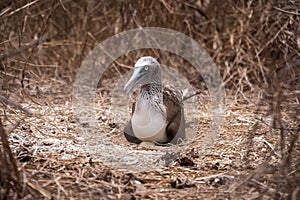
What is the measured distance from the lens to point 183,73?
21.4 ft

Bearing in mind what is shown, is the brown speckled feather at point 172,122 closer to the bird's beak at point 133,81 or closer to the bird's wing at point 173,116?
the bird's wing at point 173,116

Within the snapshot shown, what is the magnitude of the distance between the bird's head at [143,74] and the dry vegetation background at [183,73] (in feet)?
1.59

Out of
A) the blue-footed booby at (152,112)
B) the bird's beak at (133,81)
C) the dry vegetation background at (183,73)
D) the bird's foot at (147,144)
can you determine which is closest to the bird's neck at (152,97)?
the blue-footed booby at (152,112)

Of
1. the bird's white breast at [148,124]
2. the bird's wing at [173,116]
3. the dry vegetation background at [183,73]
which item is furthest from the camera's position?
the bird's wing at [173,116]

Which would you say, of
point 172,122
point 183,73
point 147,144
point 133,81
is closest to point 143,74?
point 133,81

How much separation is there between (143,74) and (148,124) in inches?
17.1

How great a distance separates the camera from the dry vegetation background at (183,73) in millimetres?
2641

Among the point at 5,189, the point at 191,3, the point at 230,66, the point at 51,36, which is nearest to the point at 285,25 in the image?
the point at 230,66

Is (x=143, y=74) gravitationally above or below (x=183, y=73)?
below

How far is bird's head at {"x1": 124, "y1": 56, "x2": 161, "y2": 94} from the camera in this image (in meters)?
4.15

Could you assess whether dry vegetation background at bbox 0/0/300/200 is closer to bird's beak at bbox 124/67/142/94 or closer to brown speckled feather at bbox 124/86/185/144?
brown speckled feather at bbox 124/86/185/144

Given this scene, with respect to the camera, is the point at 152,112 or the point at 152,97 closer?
the point at 152,112

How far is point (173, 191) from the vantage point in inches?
114

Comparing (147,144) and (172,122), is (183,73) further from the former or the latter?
(147,144)
